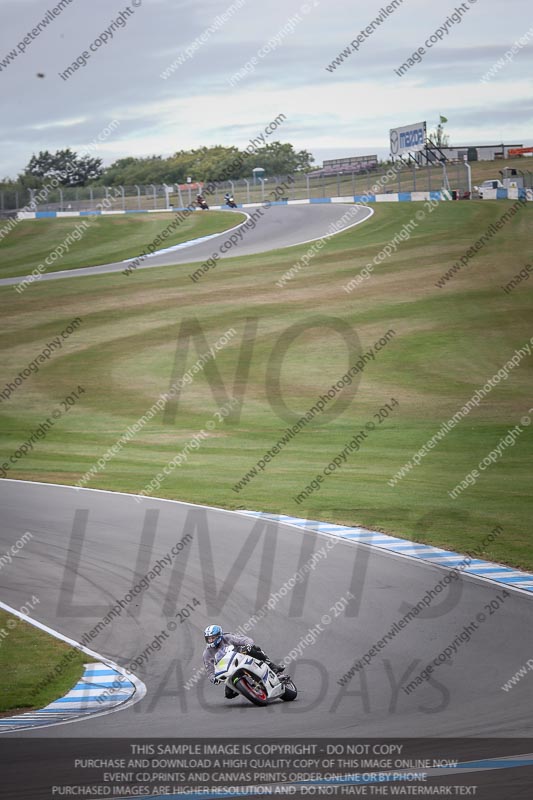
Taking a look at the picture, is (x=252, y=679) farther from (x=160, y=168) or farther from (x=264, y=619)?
(x=160, y=168)

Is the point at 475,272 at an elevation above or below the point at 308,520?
above

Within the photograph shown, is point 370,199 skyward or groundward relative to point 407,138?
groundward

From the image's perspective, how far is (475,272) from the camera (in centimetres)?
4256

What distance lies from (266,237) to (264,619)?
43.2 meters

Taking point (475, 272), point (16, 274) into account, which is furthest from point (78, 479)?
point (16, 274)

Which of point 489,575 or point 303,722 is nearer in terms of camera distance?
point 303,722

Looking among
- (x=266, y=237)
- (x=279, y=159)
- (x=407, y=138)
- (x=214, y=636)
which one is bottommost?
(x=214, y=636)

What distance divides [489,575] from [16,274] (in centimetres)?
4146

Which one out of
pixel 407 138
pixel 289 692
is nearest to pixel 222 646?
pixel 289 692

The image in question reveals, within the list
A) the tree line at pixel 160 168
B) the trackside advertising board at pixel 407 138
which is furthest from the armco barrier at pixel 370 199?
the tree line at pixel 160 168

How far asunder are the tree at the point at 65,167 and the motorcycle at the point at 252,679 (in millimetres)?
127698

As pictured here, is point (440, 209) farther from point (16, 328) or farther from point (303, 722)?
point (303, 722)

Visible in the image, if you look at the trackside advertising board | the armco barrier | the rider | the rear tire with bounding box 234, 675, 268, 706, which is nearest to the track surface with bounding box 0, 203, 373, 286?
the armco barrier

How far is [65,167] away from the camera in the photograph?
136250mm
